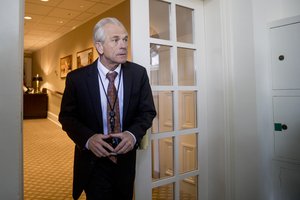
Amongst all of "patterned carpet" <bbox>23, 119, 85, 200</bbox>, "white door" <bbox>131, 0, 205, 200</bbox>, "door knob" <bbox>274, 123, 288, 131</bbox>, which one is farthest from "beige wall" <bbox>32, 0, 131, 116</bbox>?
"door knob" <bbox>274, 123, 288, 131</bbox>

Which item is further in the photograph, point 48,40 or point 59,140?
point 48,40

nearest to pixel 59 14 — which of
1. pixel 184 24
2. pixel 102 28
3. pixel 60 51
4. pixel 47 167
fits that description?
pixel 60 51

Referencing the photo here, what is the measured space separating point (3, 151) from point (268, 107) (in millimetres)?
2048

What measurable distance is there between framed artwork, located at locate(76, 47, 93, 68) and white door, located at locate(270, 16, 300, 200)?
4.30 meters

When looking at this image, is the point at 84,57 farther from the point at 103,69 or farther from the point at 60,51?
the point at 103,69

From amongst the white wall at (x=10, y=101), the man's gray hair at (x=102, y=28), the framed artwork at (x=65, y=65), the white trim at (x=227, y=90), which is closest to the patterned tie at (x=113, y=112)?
the man's gray hair at (x=102, y=28)

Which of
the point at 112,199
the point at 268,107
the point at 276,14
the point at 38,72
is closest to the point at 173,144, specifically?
the point at 112,199

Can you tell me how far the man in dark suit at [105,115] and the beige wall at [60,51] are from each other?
121 inches

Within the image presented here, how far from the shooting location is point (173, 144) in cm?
176

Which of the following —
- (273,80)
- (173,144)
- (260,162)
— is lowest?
(260,162)

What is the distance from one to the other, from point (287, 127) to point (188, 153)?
2.94 ft

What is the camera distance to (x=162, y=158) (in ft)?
5.73

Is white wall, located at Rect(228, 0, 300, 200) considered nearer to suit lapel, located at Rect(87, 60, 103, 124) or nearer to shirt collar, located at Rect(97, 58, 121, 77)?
shirt collar, located at Rect(97, 58, 121, 77)

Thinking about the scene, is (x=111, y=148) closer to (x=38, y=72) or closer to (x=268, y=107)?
(x=268, y=107)
